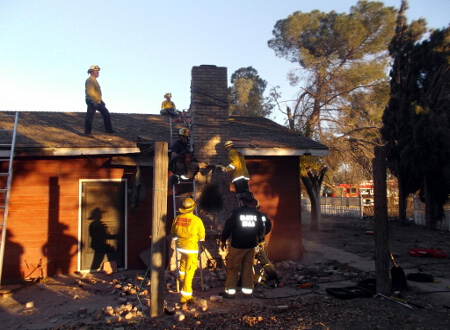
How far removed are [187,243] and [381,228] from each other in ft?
11.1

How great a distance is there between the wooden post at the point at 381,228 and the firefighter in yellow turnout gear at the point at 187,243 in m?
3.09

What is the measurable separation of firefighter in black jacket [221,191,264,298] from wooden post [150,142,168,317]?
1326mm

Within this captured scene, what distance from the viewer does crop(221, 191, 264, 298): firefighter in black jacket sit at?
6395 millimetres

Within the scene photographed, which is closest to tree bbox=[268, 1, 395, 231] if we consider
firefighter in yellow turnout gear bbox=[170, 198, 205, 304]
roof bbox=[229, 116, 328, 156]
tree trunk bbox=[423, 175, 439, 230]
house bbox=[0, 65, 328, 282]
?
tree trunk bbox=[423, 175, 439, 230]

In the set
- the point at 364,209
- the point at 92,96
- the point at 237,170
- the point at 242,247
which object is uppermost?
the point at 92,96

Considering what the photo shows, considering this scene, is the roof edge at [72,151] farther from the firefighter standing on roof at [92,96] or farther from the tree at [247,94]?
the tree at [247,94]

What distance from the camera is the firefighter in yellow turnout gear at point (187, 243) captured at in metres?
6.02

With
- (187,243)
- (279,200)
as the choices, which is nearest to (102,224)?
(187,243)

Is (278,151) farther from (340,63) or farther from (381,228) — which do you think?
(340,63)

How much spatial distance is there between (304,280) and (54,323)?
15.0 ft

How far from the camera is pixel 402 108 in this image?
17.5 m

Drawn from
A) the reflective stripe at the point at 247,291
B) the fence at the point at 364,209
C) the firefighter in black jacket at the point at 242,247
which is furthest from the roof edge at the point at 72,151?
the fence at the point at 364,209

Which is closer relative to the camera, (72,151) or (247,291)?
(247,291)

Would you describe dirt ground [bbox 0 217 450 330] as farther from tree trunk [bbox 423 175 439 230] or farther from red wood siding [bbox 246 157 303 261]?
tree trunk [bbox 423 175 439 230]
